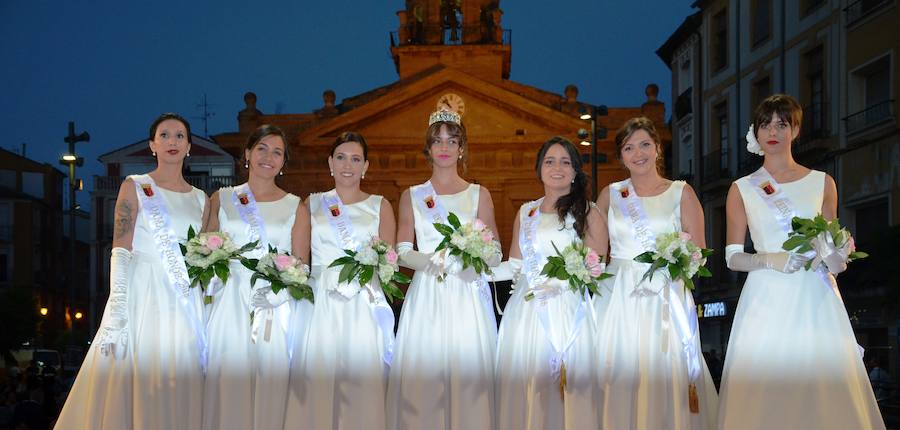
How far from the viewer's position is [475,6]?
4862 cm

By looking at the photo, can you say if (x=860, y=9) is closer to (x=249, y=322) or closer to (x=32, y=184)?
(x=249, y=322)

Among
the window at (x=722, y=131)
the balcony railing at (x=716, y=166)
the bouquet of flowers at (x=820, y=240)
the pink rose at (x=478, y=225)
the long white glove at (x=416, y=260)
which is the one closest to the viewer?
the bouquet of flowers at (x=820, y=240)

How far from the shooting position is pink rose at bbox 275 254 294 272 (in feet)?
23.7

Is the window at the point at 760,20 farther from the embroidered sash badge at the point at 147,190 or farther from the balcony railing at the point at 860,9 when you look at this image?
the embroidered sash badge at the point at 147,190

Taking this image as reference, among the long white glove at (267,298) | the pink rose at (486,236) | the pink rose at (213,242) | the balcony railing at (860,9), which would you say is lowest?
the long white glove at (267,298)

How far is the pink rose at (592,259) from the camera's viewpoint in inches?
277

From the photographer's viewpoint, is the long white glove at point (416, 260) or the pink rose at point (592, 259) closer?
the pink rose at point (592, 259)

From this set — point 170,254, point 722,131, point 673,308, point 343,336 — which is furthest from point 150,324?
point 722,131

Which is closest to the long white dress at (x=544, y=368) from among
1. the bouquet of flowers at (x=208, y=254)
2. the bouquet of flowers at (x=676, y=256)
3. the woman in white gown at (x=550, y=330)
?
the woman in white gown at (x=550, y=330)

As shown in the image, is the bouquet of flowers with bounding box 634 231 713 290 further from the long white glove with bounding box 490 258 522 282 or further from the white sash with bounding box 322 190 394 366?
the white sash with bounding box 322 190 394 366

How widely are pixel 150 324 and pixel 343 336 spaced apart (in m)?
1.38

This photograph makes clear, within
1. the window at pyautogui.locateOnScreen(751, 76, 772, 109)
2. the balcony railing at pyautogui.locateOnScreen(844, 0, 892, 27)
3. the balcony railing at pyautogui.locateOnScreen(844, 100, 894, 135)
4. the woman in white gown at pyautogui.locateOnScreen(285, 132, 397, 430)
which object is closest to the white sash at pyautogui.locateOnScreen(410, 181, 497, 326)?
the woman in white gown at pyautogui.locateOnScreen(285, 132, 397, 430)

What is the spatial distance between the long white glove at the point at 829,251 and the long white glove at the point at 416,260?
2600mm

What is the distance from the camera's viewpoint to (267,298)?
7.37 meters
